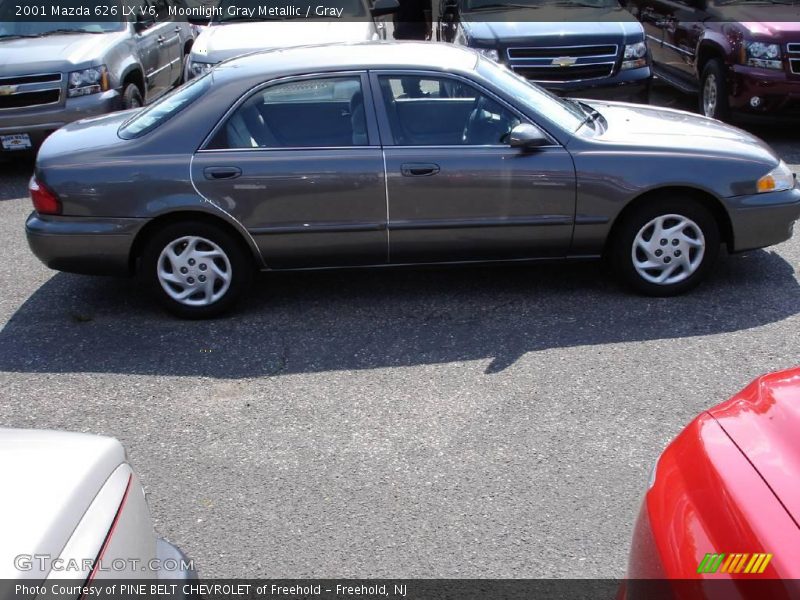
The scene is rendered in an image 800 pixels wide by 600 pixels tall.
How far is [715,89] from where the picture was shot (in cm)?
1027

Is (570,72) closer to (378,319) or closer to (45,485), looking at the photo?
(378,319)

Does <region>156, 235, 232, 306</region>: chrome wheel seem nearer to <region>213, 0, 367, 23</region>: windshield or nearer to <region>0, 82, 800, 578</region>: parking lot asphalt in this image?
<region>0, 82, 800, 578</region>: parking lot asphalt

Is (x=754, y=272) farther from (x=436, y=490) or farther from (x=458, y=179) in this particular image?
(x=436, y=490)

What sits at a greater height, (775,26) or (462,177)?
(775,26)

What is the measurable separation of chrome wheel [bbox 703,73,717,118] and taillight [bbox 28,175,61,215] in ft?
22.5

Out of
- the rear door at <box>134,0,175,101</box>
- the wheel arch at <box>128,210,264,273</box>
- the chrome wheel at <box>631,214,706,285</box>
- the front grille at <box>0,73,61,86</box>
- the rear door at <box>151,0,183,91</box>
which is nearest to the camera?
the wheel arch at <box>128,210,264,273</box>

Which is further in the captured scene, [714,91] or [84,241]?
[714,91]

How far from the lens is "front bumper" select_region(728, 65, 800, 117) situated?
9.56m

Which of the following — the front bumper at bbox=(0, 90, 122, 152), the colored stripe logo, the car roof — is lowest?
the front bumper at bbox=(0, 90, 122, 152)

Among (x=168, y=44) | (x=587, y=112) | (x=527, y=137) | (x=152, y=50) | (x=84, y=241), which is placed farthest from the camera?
(x=168, y=44)

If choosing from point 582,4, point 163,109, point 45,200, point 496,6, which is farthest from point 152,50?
point 45,200

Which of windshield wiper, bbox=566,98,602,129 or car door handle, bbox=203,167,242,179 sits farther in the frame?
windshield wiper, bbox=566,98,602,129

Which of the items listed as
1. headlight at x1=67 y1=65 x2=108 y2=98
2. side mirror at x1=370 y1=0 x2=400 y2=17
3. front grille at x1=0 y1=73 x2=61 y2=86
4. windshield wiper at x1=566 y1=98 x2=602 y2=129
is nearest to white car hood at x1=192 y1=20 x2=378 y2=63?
side mirror at x1=370 y1=0 x2=400 y2=17

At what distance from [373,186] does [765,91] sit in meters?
5.36
